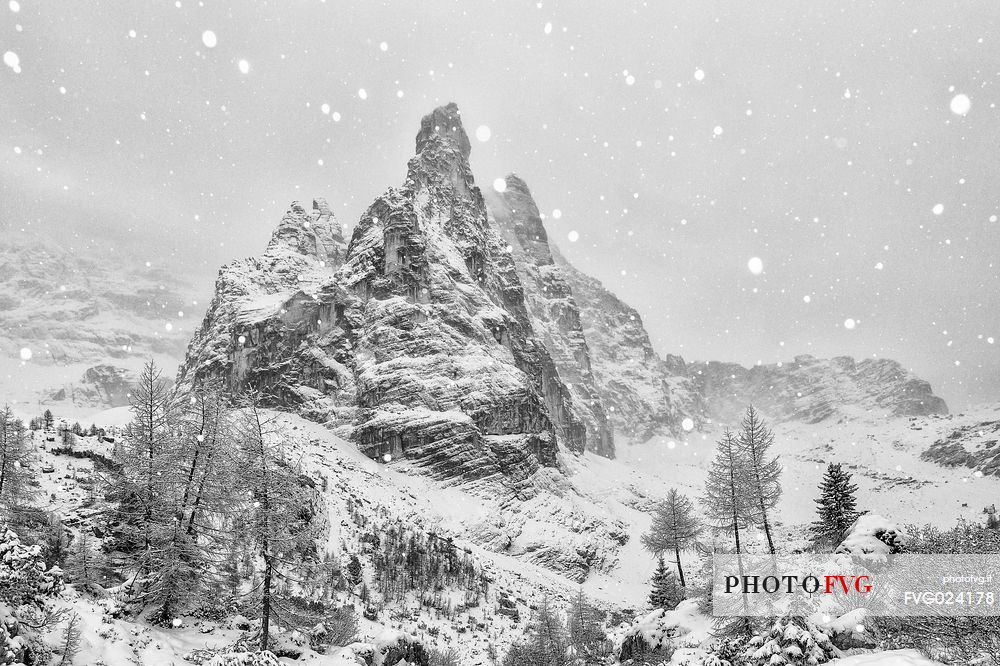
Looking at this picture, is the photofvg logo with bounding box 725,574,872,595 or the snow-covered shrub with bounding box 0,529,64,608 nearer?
the snow-covered shrub with bounding box 0,529,64,608

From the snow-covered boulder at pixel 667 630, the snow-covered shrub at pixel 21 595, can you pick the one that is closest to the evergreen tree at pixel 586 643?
the snow-covered boulder at pixel 667 630

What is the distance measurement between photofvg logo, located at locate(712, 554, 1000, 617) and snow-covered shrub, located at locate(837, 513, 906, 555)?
46 cm

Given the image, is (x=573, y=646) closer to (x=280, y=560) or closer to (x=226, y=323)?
(x=280, y=560)

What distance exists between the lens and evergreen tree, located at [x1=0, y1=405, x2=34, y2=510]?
19.4 meters

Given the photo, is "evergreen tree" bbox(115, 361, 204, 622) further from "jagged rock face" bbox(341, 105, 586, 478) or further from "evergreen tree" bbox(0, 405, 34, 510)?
"jagged rock face" bbox(341, 105, 586, 478)

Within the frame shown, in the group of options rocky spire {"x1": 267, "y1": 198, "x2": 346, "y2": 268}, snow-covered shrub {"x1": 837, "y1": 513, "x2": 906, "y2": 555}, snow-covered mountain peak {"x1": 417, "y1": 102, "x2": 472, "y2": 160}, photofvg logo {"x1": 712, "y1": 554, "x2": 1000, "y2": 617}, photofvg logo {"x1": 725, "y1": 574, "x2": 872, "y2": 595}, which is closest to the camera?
photofvg logo {"x1": 712, "y1": 554, "x2": 1000, "y2": 617}

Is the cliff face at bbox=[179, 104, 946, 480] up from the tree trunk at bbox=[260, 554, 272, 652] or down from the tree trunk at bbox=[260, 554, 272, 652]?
up

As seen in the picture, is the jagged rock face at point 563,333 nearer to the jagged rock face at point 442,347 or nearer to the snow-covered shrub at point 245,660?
the jagged rock face at point 442,347

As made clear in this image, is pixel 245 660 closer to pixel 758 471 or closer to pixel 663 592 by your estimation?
pixel 758 471

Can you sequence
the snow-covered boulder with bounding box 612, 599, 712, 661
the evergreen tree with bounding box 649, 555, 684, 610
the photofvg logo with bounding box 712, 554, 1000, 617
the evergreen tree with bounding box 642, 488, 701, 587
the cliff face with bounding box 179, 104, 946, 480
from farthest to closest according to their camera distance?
the cliff face with bounding box 179, 104, 946, 480 < the evergreen tree with bounding box 642, 488, 701, 587 < the evergreen tree with bounding box 649, 555, 684, 610 < the snow-covered boulder with bounding box 612, 599, 712, 661 < the photofvg logo with bounding box 712, 554, 1000, 617

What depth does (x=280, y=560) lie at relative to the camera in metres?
16.2

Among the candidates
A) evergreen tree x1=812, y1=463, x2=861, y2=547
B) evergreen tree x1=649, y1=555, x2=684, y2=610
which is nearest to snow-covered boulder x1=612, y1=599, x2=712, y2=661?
evergreen tree x1=649, y1=555, x2=684, y2=610

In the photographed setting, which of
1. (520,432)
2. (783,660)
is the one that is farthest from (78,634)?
(520,432)

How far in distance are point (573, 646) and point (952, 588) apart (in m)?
23.2
